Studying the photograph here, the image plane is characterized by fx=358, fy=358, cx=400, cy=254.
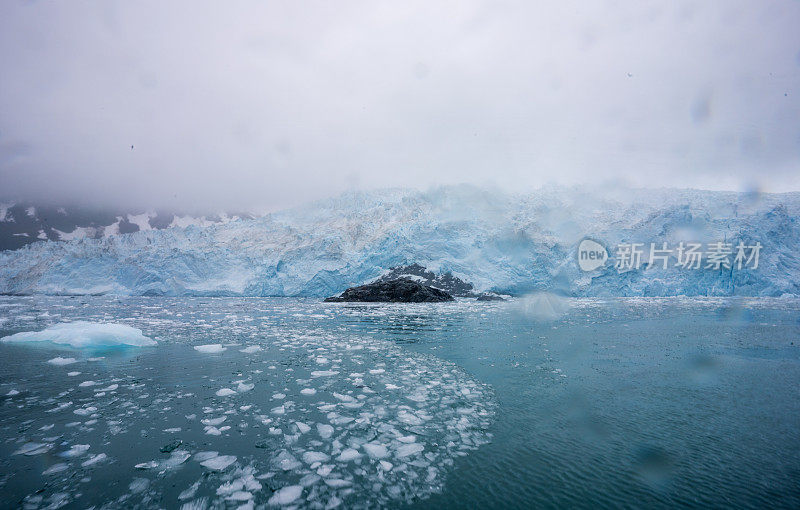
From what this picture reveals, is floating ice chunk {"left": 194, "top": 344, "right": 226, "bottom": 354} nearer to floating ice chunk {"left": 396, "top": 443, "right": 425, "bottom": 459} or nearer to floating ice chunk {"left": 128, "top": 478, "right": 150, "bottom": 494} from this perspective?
floating ice chunk {"left": 128, "top": 478, "right": 150, "bottom": 494}

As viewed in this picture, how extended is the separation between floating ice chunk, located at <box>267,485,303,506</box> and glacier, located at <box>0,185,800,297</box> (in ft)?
219

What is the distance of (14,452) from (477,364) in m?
9.26

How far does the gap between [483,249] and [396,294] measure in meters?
23.4

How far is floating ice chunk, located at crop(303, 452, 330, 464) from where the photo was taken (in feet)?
14.4

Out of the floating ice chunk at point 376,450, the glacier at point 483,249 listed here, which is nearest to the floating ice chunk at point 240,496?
the floating ice chunk at point 376,450

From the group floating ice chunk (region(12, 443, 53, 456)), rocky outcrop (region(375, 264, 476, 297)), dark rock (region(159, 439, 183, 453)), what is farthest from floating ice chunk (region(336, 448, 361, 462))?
rocky outcrop (region(375, 264, 476, 297))

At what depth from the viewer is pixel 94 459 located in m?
4.29

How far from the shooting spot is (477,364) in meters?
10.4

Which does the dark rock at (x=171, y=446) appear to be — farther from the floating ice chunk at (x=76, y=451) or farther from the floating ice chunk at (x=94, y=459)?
the floating ice chunk at (x=76, y=451)

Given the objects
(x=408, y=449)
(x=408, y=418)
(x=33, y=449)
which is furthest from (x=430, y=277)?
(x=33, y=449)

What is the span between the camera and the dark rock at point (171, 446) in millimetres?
4570

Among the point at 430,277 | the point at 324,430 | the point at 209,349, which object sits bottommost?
the point at 430,277

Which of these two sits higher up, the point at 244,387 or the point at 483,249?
the point at 483,249

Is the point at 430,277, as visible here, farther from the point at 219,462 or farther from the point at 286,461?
the point at 219,462
